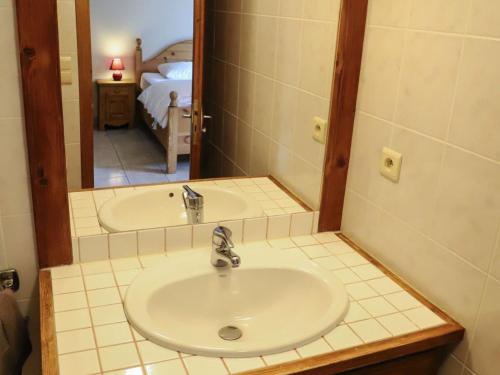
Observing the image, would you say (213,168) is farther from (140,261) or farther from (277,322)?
(277,322)

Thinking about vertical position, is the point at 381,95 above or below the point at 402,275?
above

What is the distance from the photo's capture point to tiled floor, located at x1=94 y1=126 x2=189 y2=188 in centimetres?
139

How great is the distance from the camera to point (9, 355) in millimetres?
1223

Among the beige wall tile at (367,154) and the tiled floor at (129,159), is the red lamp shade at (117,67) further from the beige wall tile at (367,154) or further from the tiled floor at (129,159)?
the beige wall tile at (367,154)

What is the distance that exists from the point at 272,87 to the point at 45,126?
0.72 metres

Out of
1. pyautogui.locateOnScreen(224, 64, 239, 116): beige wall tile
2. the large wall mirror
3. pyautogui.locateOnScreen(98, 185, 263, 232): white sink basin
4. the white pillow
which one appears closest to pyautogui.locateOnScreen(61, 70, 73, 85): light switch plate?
the large wall mirror

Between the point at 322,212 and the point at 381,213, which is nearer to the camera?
the point at 381,213

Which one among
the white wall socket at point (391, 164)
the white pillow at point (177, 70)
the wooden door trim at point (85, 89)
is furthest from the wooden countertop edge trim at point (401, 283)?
the wooden door trim at point (85, 89)

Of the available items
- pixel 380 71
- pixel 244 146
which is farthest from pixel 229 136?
pixel 380 71

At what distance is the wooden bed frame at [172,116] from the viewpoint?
135cm

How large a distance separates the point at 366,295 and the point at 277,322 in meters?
0.25

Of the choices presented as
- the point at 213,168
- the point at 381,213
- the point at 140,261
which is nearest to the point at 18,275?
the point at 140,261

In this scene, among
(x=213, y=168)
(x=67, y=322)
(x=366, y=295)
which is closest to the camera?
(x=67, y=322)

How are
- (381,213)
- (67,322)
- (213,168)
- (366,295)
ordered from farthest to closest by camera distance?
(213,168) < (381,213) < (366,295) < (67,322)
